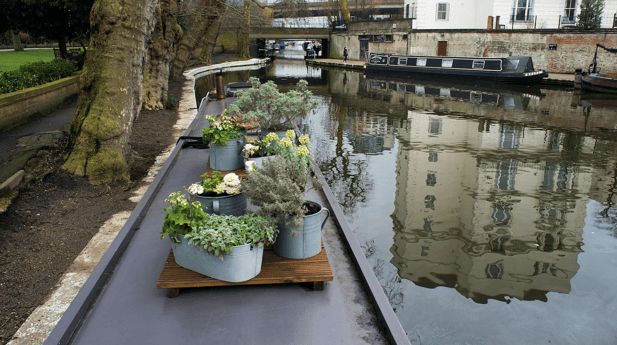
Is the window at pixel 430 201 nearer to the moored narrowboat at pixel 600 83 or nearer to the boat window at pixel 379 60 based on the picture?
the moored narrowboat at pixel 600 83

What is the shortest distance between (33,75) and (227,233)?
13.8m

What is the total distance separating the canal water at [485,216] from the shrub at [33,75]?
8.50 metres

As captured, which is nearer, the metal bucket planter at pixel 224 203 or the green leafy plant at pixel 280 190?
the green leafy plant at pixel 280 190

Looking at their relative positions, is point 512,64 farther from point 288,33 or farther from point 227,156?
point 227,156

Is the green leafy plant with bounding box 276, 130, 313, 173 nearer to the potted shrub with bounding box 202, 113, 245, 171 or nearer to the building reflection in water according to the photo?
the potted shrub with bounding box 202, 113, 245, 171

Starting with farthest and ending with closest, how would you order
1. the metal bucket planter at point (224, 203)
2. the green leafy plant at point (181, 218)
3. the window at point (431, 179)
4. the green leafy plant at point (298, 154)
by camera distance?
the window at point (431, 179)
the green leafy plant at point (298, 154)
the metal bucket planter at point (224, 203)
the green leafy plant at point (181, 218)

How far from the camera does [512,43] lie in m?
30.6

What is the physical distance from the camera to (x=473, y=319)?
18.3 feet

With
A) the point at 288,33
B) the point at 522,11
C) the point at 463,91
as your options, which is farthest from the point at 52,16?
the point at 522,11

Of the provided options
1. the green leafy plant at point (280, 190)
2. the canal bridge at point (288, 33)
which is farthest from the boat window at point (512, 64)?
the green leafy plant at point (280, 190)

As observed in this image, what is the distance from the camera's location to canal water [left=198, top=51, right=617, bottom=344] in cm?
568

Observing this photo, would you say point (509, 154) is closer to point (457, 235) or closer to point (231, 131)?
point (457, 235)

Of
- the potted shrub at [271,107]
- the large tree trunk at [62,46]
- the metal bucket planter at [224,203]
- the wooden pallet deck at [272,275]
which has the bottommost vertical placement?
the wooden pallet deck at [272,275]

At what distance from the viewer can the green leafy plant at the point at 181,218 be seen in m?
3.25
